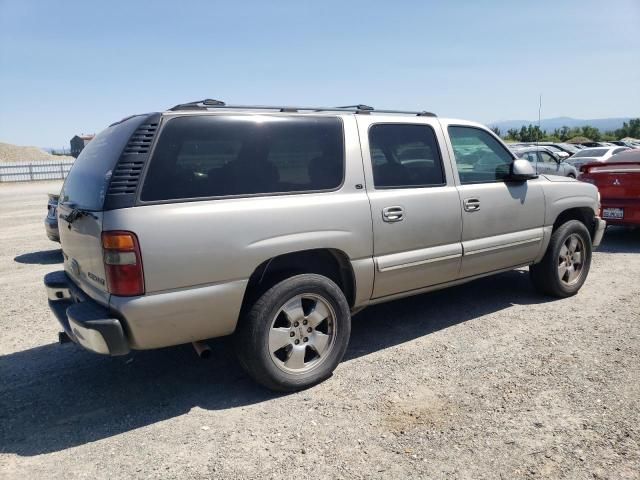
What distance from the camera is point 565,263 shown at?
18.3 ft

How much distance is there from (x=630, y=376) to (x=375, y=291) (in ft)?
6.23

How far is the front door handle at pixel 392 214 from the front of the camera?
A: 13.1 ft

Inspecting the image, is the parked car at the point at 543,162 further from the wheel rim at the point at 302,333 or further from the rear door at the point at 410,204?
the wheel rim at the point at 302,333

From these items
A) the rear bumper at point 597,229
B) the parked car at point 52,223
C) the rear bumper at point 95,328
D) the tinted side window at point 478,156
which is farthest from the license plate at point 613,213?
the parked car at point 52,223

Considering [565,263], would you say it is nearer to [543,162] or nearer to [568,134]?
[543,162]

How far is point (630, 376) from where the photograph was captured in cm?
373

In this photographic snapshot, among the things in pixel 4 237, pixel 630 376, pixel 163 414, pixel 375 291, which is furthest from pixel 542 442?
pixel 4 237

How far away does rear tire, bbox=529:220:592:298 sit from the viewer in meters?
5.40

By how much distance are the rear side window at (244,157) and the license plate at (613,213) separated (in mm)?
6397

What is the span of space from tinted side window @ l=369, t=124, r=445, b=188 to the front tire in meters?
1.00

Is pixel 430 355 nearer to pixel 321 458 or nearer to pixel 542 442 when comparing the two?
pixel 542 442

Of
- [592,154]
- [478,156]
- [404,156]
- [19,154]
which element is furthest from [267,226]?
[19,154]

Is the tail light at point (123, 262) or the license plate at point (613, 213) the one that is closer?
the tail light at point (123, 262)

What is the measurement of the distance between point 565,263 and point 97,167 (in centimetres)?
465
